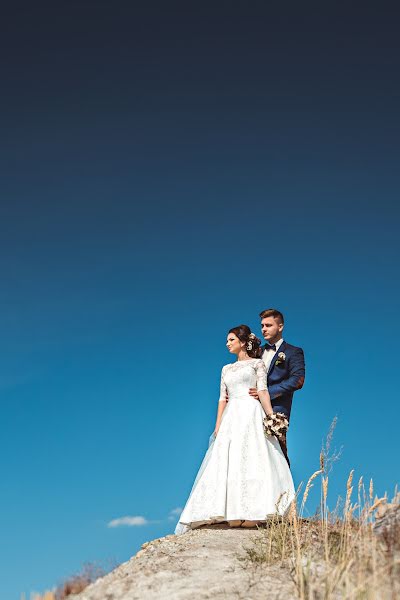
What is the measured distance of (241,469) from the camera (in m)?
12.0

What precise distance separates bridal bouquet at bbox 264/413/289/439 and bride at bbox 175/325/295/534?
5.2 inches

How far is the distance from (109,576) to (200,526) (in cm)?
265

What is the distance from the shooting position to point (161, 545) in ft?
36.2

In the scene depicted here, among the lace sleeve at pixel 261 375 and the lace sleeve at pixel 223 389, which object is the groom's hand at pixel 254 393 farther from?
the lace sleeve at pixel 223 389

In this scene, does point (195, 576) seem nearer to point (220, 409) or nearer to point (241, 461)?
point (241, 461)

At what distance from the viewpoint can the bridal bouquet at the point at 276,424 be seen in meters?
12.1

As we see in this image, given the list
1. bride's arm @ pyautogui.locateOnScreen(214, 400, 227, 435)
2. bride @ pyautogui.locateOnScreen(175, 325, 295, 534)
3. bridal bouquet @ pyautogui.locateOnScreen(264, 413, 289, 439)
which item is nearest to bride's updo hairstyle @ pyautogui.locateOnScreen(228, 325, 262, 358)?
bride @ pyautogui.locateOnScreen(175, 325, 295, 534)

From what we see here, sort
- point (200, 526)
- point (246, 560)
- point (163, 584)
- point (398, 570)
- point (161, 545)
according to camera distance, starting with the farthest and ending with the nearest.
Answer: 1. point (200, 526)
2. point (161, 545)
3. point (246, 560)
4. point (163, 584)
5. point (398, 570)

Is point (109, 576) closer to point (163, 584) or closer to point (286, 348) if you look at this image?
point (163, 584)

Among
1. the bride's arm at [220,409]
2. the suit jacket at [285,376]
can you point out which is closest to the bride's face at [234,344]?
the suit jacket at [285,376]

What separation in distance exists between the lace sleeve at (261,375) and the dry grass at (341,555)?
2369mm

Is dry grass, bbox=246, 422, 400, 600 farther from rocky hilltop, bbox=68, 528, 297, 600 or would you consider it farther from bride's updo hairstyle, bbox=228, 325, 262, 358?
bride's updo hairstyle, bbox=228, 325, 262, 358

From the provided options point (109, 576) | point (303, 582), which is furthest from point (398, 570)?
point (109, 576)

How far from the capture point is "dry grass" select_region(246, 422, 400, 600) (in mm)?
7418
